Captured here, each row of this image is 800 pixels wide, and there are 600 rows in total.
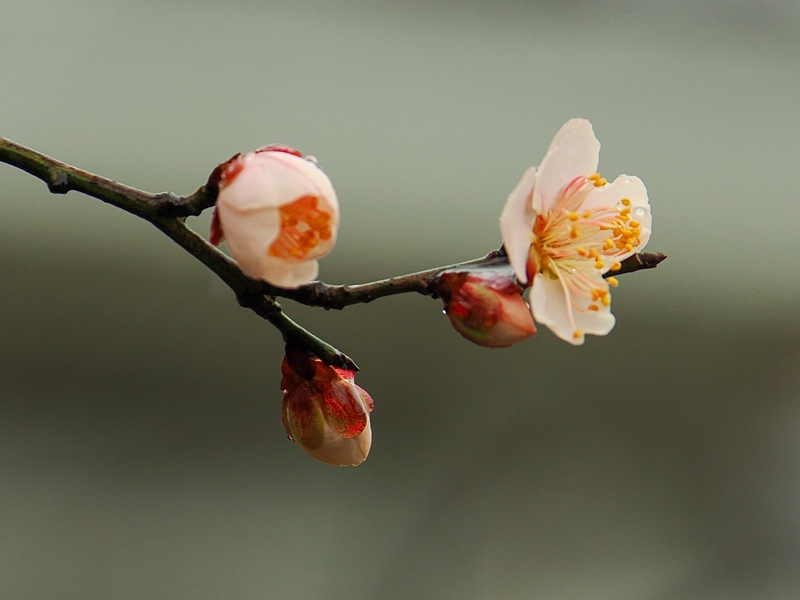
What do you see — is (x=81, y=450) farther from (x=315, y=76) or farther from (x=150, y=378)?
(x=315, y=76)

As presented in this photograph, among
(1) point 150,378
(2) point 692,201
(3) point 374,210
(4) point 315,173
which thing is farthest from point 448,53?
(4) point 315,173

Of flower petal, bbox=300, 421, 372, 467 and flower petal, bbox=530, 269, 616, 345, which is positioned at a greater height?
flower petal, bbox=530, 269, 616, 345

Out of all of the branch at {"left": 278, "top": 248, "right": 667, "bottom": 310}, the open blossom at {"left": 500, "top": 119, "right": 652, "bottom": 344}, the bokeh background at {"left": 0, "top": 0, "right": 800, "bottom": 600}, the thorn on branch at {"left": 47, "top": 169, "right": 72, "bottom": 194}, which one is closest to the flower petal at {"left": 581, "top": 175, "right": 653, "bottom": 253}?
the open blossom at {"left": 500, "top": 119, "right": 652, "bottom": 344}

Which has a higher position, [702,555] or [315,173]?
[315,173]

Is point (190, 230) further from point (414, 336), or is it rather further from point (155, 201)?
point (414, 336)

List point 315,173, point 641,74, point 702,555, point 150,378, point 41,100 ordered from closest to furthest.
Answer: point 315,173 < point 41,100 < point 150,378 < point 641,74 < point 702,555

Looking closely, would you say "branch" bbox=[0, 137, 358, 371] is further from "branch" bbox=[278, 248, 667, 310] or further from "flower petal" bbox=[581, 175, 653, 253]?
"flower petal" bbox=[581, 175, 653, 253]

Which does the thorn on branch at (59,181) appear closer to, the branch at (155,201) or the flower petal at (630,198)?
the branch at (155,201)
